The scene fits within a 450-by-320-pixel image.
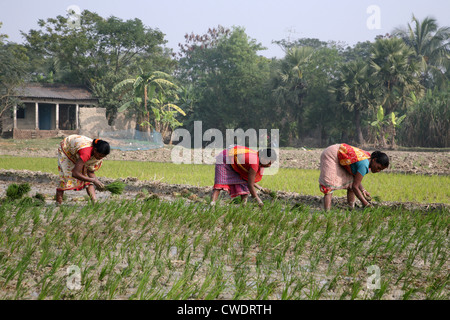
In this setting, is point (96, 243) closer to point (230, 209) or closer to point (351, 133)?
point (230, 209)

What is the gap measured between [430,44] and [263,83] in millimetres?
10740

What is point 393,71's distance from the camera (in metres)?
21.9

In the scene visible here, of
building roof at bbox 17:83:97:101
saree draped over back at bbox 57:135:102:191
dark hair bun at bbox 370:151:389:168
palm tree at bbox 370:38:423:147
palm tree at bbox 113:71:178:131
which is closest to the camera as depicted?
dark hair bun at bbox 370:151:389:168

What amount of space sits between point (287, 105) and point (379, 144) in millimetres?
5248

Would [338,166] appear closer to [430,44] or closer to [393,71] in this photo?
[393,71]

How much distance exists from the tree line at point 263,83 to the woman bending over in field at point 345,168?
1591 cm

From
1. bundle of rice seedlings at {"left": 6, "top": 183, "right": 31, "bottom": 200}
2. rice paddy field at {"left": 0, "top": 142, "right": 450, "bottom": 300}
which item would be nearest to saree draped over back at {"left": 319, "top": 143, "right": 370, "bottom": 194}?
rice paddy field at {"left": 0, "top": 142, "right": 450, "bottom": 300}

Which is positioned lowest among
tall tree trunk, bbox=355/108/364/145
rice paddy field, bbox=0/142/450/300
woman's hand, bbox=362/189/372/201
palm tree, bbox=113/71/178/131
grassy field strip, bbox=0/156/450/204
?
rice paddy field, bbox=0/142/450/300

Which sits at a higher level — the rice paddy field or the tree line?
the tree line

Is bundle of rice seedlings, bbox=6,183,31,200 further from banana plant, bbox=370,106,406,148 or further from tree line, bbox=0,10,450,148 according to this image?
banana plant, bbox=370,106,406,148

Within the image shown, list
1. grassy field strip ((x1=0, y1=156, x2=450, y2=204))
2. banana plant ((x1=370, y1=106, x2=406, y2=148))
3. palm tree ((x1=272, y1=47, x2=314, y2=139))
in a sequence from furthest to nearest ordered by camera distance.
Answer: palm tree ((x1=272, y1=47, x2=314, y2=139))
banana plant ((x1=370, y1=106, x2=406, y2=148))
grassy field strip ((x1=0, y1=156, x2=450, y2=204))

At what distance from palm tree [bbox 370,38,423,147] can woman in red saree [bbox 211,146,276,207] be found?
17.5 meters

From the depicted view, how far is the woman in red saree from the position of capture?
5395mm

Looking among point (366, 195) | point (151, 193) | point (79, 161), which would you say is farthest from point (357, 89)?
point (79, 161)
